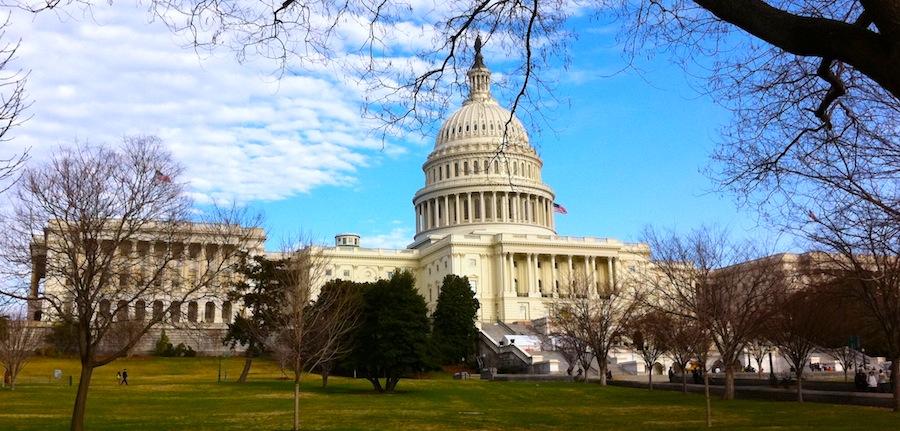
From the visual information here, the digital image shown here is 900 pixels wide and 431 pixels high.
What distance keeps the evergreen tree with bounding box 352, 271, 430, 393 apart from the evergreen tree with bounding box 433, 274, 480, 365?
103 ft

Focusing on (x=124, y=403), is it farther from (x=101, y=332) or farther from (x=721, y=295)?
(x=721, y=295)

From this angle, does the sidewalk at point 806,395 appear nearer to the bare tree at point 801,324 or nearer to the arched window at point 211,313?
the bare tree at point 801,324

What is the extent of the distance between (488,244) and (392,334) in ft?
228

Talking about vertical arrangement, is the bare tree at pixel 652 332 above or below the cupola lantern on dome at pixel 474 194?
below

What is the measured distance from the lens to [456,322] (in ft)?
281

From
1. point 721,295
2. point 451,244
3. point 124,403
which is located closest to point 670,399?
point 721,295

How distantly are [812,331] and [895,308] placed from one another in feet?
29.7

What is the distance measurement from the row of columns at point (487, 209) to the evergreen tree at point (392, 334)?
246ft

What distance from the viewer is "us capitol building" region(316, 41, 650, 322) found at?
115m

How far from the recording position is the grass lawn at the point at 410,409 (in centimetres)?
2830

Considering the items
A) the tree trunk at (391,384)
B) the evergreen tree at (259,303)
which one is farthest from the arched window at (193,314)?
the evergreen tree at (259,303)

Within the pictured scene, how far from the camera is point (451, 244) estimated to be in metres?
116

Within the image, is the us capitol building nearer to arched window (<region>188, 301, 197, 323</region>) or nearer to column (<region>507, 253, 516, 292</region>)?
column (<region>507, 253, 516, 292</region>)

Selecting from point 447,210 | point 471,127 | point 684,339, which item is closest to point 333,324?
point 684,339
